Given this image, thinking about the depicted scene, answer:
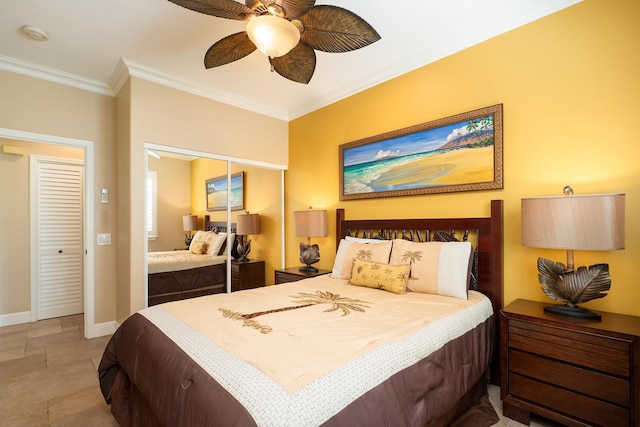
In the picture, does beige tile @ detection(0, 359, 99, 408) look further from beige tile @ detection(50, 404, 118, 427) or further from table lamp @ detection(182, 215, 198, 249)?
table lamp @ detection(182, 215, 198, 249)

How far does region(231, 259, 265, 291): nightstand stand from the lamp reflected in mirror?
0.10 meters

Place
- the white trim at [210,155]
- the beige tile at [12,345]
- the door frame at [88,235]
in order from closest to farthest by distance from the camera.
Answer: the beige tile at [12,345]
the white trim at [210,155]
the door frame at [88,235]

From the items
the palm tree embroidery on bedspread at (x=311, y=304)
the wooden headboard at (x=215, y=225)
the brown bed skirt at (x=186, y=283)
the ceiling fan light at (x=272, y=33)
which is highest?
the ceiling fan light at (x=272, y=33)

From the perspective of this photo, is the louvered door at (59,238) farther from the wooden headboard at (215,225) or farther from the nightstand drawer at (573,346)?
the nightstand drawer at (573,346)

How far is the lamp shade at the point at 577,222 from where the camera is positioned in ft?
5.34

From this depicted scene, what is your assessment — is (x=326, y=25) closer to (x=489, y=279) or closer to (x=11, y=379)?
(x=489, y=279)

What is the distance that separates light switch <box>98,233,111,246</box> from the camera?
11.1ft

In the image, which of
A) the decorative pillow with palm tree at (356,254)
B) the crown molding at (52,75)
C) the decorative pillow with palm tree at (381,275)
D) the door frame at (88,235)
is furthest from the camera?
the door frame at (88,235)

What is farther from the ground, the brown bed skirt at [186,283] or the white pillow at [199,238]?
the white pillow at [199,238]

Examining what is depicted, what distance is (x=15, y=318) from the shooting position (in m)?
3.69

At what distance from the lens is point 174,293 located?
10.9 ft

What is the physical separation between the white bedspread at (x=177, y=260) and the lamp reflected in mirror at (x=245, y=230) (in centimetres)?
25

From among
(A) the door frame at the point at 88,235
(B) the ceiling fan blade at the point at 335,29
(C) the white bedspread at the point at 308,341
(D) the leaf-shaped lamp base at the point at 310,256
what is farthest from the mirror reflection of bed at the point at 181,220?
(B) the ceiling fan blade at the point at 335,29

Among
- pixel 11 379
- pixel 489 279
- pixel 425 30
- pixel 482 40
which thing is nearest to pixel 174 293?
pixel 11 379
